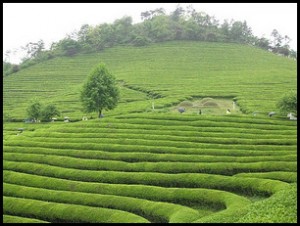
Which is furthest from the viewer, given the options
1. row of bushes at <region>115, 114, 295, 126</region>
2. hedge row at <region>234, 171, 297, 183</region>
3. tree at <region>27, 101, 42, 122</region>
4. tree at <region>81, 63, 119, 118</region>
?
tree at <region>27, 101, 42, 122</region>

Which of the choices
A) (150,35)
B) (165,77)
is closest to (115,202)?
(165,77)

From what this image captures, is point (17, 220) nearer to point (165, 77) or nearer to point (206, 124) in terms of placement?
point (206, 124)

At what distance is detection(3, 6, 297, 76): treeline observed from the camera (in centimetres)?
12762

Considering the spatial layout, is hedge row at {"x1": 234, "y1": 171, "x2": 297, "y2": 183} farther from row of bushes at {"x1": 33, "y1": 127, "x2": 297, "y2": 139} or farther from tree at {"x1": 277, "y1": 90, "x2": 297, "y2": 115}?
tree at {"x1": 277, "y1": 90, "x2": 297, "y2": 115}

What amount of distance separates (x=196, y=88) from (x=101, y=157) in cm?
4209

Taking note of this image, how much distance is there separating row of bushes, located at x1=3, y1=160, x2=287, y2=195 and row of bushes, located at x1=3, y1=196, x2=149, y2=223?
5.37 m

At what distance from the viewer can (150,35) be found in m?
135

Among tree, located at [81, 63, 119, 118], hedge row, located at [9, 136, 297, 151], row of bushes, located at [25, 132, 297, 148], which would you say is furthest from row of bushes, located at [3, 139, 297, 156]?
tree, located at [81, 63, 119, 118]

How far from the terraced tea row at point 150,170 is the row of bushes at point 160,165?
8 cm

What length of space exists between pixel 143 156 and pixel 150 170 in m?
3.15

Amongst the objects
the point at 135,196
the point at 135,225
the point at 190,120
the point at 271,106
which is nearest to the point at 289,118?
the point at 271,106

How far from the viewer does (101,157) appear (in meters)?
40.9

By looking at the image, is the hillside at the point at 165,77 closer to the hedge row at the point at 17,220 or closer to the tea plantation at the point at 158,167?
the tea plantation at the point at 158,167

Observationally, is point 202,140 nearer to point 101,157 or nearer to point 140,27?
point 101,157
